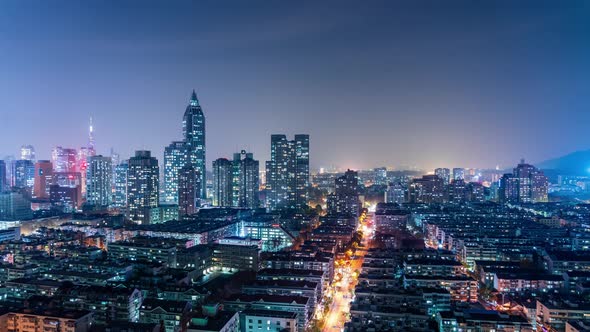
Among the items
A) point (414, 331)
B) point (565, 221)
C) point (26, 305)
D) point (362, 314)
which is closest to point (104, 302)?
point (26, 305)

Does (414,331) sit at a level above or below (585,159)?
below

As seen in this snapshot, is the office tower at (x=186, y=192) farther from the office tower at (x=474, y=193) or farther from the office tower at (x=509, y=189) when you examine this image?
the office tower at (x=509, y=189)

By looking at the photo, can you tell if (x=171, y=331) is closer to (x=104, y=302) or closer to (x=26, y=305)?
(x=104, y=302)

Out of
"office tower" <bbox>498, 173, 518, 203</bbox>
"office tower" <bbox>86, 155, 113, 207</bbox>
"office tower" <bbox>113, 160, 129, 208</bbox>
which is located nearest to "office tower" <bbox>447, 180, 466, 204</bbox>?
"office tower" <bbox>498, 173, 518, 203</bbox>

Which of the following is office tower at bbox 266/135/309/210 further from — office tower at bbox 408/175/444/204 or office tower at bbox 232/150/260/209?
office tower at bbox 408/175/444/204

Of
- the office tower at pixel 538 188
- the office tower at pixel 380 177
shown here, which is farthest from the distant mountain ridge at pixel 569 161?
the office tower at pixel 538 188

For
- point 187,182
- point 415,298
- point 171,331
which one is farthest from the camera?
point 187,182

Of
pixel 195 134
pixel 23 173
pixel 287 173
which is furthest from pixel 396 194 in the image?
pixel 23 173
